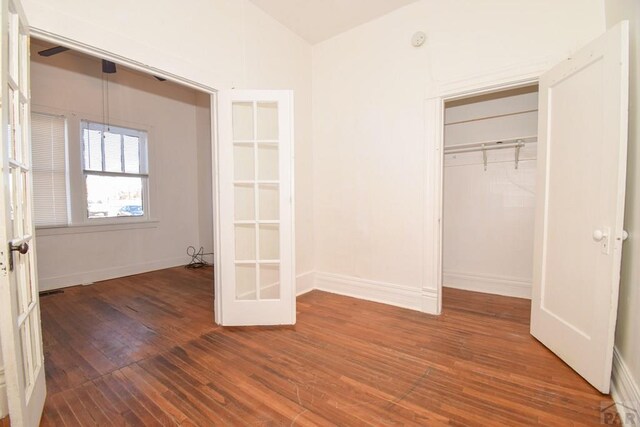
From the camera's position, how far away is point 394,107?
122 inches

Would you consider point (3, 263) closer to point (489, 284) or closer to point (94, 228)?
point (94, 228)

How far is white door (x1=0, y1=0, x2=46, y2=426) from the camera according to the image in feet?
3.94

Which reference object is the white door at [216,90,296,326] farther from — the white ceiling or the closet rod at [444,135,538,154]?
the closet rod at [444,135,538,154]

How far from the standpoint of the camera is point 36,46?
3.67 meters

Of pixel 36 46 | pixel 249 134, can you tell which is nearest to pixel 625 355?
pixel 249 134

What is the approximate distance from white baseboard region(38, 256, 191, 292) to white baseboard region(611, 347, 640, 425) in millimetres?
5561

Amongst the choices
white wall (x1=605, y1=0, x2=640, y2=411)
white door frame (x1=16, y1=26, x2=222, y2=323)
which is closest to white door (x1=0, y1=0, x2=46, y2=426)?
white door frame (x1=16, y1=26, x2=222, y2=323)

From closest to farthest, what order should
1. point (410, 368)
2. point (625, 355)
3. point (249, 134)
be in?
1. point (625, 355)
2. point (410, 368)
3. point (249, 134)

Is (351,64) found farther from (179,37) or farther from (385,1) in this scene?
(179,37)

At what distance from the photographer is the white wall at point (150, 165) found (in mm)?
3881

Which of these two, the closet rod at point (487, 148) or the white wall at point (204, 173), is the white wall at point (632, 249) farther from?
the white wall at point (204, 173)

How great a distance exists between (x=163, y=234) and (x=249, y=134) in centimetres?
328

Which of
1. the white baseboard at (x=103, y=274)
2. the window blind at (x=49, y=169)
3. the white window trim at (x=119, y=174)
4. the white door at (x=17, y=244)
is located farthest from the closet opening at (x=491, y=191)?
the window blind at (x=49, y=169)

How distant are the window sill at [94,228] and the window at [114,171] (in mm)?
160
